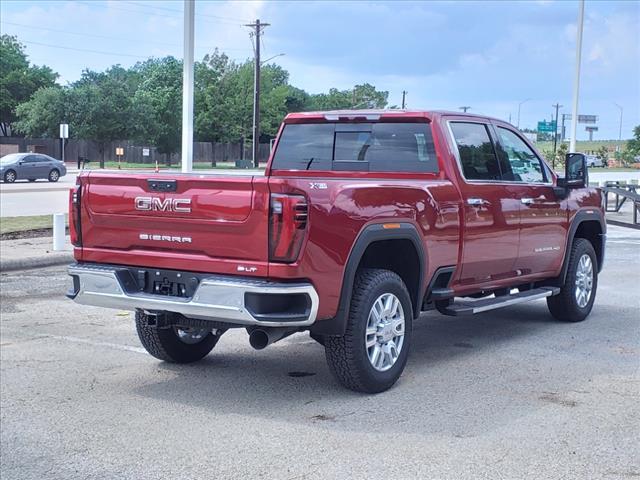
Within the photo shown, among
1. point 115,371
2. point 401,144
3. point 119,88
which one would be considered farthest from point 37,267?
point 119,88

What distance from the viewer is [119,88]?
2373 inches

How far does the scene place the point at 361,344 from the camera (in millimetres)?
6105

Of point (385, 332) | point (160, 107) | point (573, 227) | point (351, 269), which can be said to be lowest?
point (385, 332)

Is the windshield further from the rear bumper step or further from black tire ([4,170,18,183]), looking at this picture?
the rear bumper step

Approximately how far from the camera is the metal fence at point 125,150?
6306cm

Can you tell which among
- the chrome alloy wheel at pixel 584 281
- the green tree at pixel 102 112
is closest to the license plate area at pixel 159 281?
the chrome alloy wheel at pixel 584 281

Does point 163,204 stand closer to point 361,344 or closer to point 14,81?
point 361,344

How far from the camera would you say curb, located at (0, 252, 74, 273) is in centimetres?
1320

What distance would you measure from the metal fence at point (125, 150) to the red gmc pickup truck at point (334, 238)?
48.6 meters

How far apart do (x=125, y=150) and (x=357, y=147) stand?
5770 cm

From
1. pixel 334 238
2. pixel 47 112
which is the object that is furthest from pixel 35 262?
pixel 47 112

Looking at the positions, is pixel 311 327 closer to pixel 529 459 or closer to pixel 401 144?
pixel 529 459

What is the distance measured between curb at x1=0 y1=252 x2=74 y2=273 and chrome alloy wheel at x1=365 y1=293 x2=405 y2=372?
8.43 meters

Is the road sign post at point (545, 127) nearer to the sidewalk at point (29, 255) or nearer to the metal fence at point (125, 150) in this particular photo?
the metal fence at point (125, 150)
